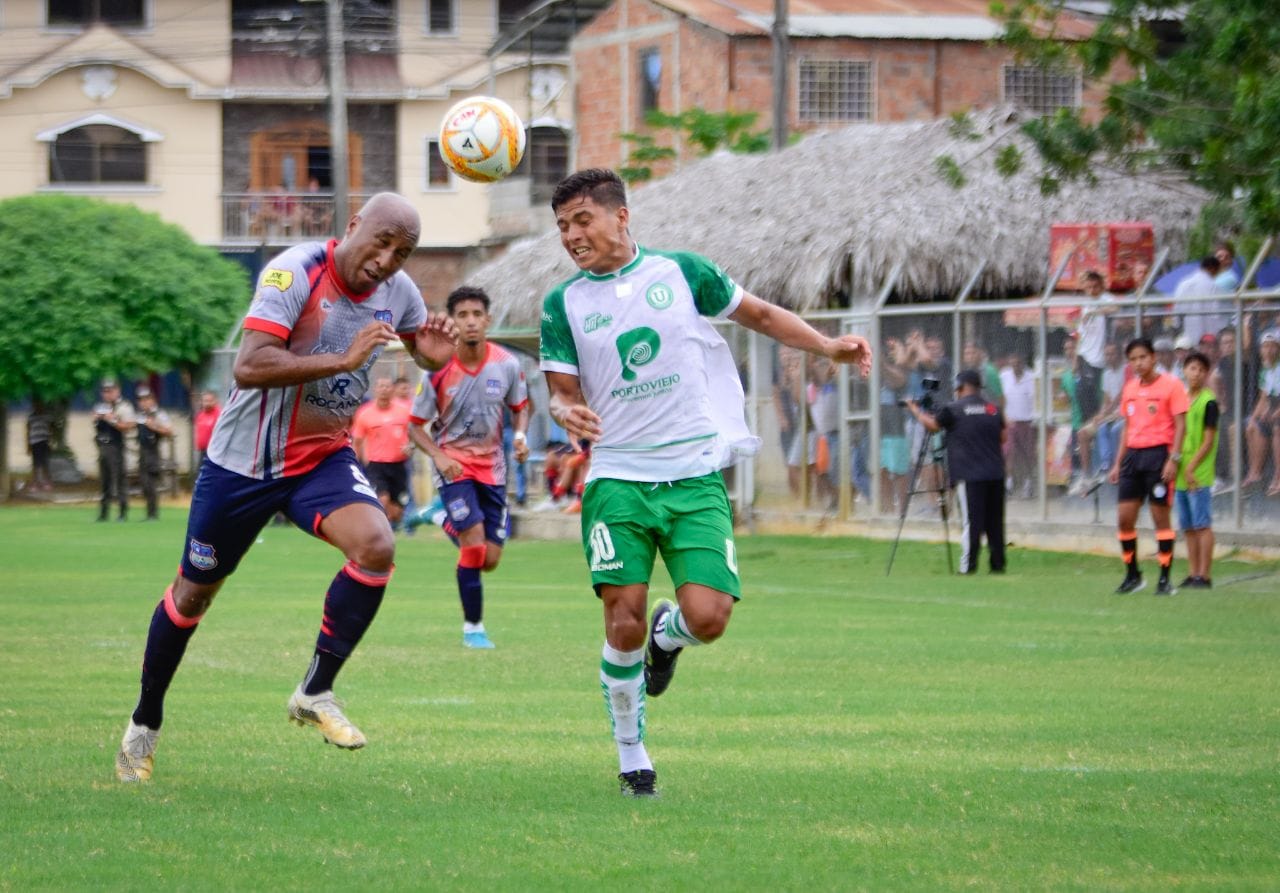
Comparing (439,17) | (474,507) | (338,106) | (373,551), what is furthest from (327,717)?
(439,17)

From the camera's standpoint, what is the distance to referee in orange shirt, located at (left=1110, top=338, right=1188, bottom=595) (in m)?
18.2

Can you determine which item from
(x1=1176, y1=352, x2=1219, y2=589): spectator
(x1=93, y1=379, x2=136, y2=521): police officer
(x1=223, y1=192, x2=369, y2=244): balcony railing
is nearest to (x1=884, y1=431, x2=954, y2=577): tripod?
(x1=1176, y1=352, x2=1219, y2=589): spectator

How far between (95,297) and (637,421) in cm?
3854

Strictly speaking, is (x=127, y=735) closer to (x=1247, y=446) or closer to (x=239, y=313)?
(x=1247, y=446)

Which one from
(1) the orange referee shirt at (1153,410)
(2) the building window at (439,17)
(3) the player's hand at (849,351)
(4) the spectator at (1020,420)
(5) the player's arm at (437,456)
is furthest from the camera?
(2) the building window at (439,17)

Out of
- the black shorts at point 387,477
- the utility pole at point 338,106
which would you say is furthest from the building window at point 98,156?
the black shorts at point 387,477

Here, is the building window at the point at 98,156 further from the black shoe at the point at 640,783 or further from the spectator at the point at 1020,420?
the black shoe at the point at 640,783

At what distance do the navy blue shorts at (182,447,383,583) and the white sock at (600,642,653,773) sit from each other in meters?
1.28

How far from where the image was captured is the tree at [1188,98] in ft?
57.2

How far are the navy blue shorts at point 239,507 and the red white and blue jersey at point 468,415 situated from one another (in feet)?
20.8

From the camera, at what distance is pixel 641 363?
7.68 meters

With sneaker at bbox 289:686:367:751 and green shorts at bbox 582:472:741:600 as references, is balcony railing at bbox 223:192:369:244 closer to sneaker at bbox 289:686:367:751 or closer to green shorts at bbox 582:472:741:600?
sneaker at bbox 289:686:367:751

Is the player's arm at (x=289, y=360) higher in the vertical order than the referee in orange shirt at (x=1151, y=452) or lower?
higher

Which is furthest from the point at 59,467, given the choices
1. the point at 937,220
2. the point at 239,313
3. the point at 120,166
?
the point at 937,220
